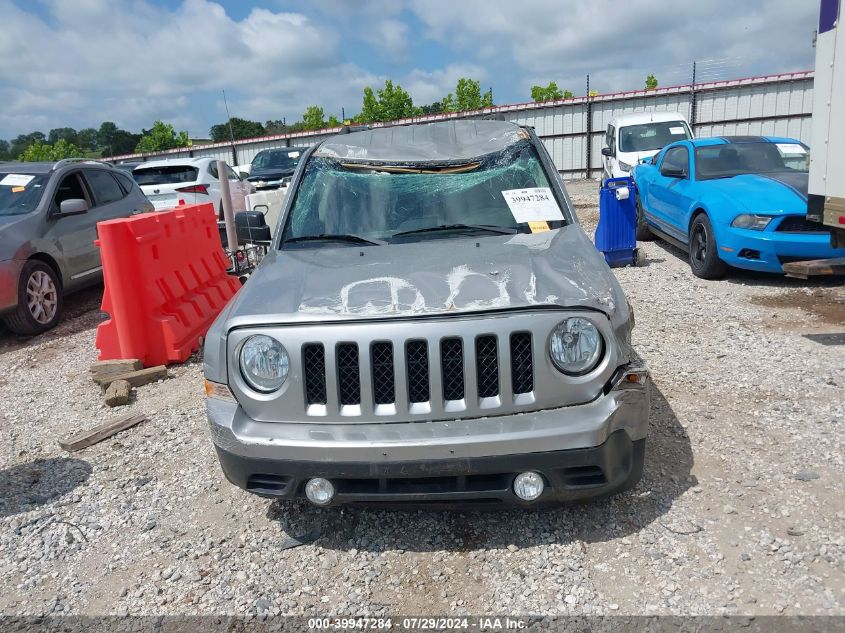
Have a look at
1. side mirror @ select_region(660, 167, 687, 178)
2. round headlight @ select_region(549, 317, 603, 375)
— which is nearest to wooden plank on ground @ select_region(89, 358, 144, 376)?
round headlight @ select_region(549, 317, 603, 375)

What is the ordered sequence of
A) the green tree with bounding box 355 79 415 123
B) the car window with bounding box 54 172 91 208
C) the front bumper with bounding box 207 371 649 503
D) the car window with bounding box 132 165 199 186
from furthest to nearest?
the green tree with bounding box 355 79 415 123 < the car window with bounding box 132 165 199 186 < the car window with bounding box 54 172 91 208 < the front bumper with bounding box 207 371 649 503

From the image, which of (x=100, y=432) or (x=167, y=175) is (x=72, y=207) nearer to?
(x=100, y=432)

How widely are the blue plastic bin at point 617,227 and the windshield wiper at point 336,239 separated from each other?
5.63 metres

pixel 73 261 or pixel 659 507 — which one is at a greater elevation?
pixel 73 261

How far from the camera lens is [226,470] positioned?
2.78 metres

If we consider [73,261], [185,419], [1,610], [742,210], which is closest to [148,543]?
[1,610]

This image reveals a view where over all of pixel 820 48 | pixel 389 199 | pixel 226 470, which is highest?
pixel 820 48

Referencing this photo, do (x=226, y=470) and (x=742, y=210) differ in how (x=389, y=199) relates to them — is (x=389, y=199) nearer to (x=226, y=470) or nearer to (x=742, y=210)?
(x=226, y=470)

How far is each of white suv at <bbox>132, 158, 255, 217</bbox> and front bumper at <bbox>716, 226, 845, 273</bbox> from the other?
7.78 m

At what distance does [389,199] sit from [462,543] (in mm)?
1981

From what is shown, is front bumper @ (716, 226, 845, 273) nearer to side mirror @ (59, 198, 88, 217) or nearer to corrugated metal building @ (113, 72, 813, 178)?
side mirror @ (59, 198, 88, 217)

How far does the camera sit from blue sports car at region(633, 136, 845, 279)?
22.0ft

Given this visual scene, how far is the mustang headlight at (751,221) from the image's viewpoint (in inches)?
267

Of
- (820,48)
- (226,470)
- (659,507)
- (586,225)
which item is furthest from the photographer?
(586,225)
